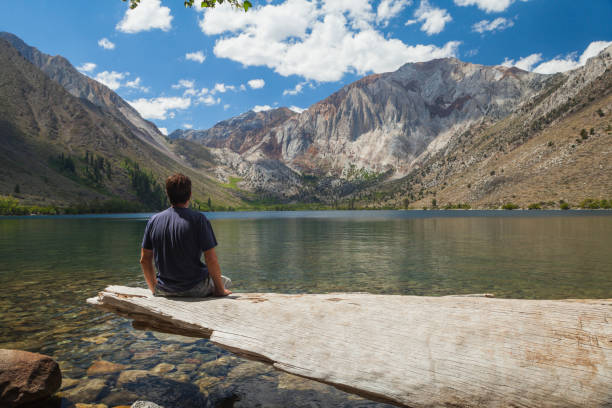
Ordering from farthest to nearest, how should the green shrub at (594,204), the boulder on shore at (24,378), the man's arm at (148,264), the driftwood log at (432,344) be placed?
1. the green shrub at (594,204)
2. the man's arm at (148,264)
3. the boulder on shore at (24,378)
4. the driftwood log at (432,344)

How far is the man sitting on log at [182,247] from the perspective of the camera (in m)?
8.06

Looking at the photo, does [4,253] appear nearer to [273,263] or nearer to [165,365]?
[273,263]

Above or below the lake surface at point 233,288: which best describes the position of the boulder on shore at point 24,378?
above

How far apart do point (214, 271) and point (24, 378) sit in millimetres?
4554

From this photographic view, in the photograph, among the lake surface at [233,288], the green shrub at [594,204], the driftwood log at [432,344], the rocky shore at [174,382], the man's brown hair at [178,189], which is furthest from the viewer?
the green shrub at [594,204]

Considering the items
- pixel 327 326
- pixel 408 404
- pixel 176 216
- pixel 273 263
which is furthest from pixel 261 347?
pixel 273 263

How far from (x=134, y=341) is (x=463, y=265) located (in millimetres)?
28867

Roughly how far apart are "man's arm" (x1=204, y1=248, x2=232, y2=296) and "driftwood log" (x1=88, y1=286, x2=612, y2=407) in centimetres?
80

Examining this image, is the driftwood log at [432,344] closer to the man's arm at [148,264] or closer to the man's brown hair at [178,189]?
the man's arm at [148,264]

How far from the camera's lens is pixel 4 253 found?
41438 mm

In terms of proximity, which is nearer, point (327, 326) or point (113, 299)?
point (327, 326)

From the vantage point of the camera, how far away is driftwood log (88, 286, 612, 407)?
500 cm

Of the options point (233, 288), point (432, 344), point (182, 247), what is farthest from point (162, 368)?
point (233, 288)

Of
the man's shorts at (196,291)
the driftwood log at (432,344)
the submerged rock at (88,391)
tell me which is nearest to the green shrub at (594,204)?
the driftwood log at (432,344)
